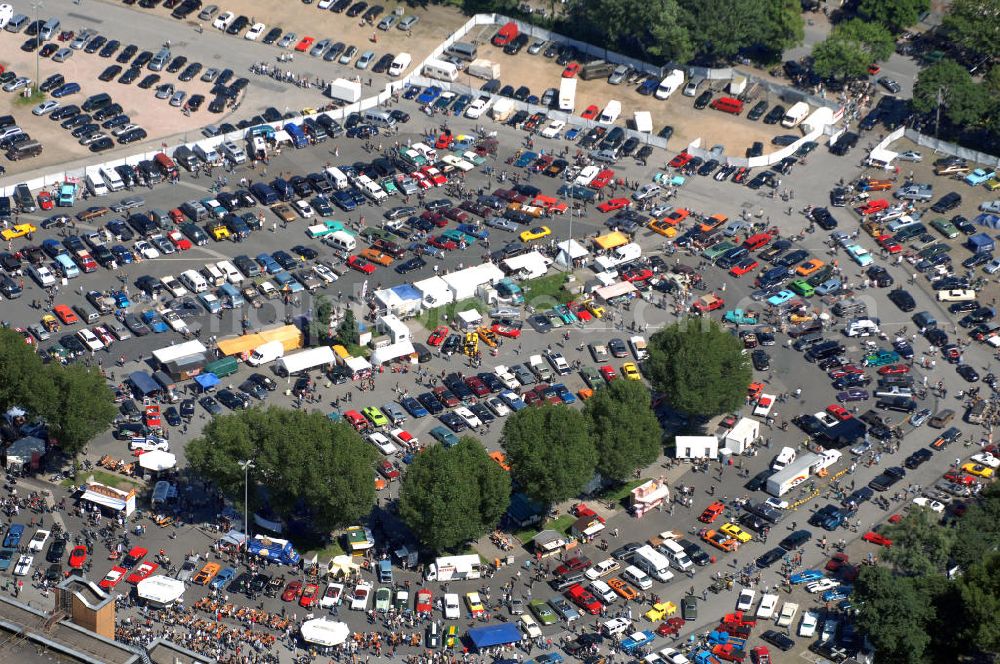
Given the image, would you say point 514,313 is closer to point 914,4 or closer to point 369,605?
point 369,605

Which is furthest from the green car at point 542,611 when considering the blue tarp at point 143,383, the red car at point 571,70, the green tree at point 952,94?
the red car at point 571,70

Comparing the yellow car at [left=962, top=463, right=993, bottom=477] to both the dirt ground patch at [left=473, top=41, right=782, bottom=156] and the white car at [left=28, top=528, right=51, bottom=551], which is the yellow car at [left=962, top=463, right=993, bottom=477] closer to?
the dirt ground patch at [left=473, top=41, right=782, bottom=156]

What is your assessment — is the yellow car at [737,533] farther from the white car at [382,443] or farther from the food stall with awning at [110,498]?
the food stall with awning at [110,498]

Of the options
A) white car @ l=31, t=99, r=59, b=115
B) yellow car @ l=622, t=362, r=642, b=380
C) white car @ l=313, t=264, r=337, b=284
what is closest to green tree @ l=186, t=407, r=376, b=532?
yellow car @ l=622, t=362, r=642, b=380

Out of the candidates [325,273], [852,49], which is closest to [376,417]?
[325,273]

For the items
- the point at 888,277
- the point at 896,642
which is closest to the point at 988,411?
the point at 888,277

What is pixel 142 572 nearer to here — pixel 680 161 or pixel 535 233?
pixel 535 233

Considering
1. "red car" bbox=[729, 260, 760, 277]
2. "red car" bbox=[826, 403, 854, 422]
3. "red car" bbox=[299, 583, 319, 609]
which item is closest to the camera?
"red car" bbox=[299, 583, 319, 609]
